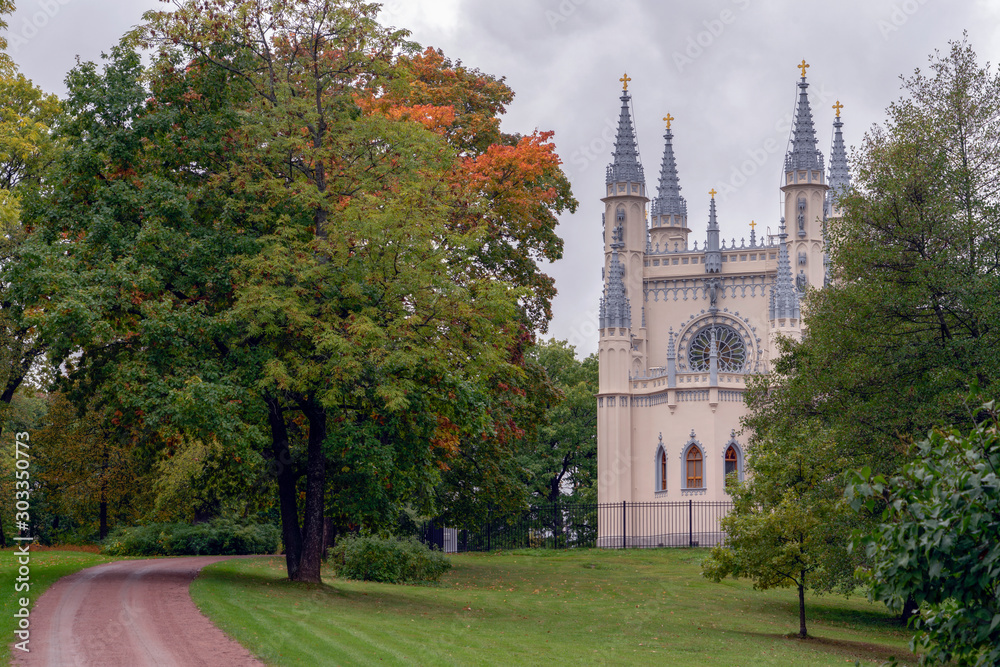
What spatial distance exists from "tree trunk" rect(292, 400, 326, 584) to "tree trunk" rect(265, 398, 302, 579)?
46 cm

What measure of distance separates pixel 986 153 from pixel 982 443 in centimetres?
1453

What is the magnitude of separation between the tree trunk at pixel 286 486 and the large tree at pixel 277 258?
0.15 ft

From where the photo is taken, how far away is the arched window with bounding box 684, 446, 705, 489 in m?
47.2

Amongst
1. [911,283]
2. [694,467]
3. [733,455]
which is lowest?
[694,467]

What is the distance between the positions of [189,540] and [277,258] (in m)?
18.1

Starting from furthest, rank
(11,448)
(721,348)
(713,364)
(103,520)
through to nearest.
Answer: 1. (721,348)
2. (713,364)
3. (11,448)
4. (103,520)

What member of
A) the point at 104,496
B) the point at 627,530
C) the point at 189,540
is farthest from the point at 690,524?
the point at 104,496

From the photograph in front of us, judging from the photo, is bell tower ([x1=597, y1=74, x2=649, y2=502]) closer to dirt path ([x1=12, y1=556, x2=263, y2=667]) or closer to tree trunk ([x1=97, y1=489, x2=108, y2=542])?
tree trunk ([x1=97, y1=489, x2=108, y2=542])

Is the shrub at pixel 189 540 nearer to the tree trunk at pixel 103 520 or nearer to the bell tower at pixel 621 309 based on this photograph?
the tree trunk at pixel 103 520

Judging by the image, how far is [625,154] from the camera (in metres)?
52.8

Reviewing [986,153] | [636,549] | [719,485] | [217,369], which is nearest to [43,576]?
[217,369]

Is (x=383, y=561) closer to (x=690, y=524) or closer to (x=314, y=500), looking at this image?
(x=314, y=500)

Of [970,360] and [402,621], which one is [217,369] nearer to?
[402,621]

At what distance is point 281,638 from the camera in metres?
14.4
